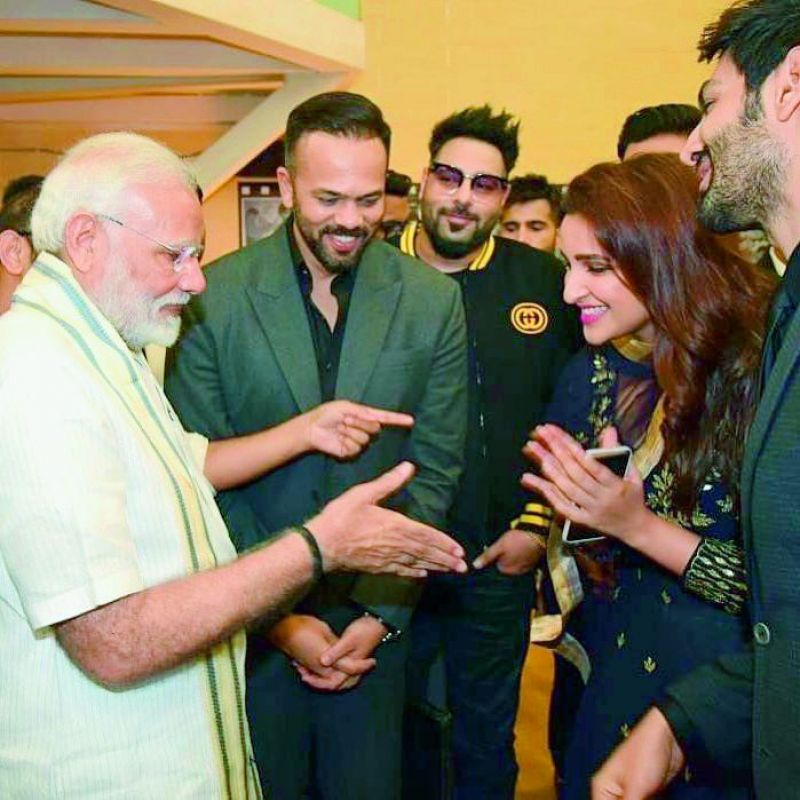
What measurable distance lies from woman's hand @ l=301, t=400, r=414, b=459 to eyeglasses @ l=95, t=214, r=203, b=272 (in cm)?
49

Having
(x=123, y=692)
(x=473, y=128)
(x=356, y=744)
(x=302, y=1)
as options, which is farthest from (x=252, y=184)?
(x=123, y=692)

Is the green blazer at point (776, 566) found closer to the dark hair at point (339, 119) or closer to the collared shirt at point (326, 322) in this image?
the collared shirt at point (326, 322)

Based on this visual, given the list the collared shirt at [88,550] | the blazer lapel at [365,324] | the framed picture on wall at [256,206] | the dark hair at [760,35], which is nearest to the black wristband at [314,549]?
the collared shirt at [88,550]

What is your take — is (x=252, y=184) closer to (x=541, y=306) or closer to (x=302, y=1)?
(x=302, y=1)

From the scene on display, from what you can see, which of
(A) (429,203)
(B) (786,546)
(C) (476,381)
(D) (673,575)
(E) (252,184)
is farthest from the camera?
(E) (252,184)

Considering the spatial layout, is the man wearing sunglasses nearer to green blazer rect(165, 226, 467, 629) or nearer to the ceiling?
green blazer rect(165, 226, 467, 629)

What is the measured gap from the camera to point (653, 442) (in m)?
1.85

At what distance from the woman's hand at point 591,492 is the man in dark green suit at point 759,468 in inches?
13.7

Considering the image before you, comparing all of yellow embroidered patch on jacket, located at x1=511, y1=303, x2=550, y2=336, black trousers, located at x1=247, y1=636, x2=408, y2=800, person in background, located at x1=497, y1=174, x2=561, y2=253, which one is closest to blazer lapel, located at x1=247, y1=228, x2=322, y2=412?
black trousers, located at x1=247, y1=636, x2=408, y2=800

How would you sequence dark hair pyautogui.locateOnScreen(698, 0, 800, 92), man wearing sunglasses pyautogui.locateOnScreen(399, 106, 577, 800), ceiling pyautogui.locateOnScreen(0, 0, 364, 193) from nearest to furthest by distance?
1. dark hair pyautogui.locateOnScreen(698, 0, 800, 92)
2. man wearing sunglasses pyautogui.locateOnScreen(399, 106, 577, 800)
3. ceiling pyautogui.locateOnScreen(0, 0, 364, 193)

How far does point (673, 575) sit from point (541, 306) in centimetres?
119

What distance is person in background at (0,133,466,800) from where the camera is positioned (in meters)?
1.19

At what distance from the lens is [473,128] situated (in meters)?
2.95

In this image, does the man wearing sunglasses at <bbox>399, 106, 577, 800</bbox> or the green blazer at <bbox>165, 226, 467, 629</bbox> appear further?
the man wearing sunglasses at <bbox>399, 106, 577, 800</bbox>
